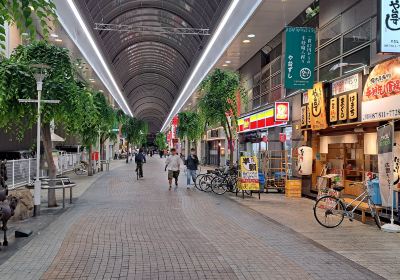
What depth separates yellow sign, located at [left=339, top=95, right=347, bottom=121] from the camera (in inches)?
496

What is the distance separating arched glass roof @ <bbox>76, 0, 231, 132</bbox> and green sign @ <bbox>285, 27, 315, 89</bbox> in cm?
552

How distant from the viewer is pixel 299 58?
46.9 feet

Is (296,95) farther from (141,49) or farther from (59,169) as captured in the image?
(141,49)

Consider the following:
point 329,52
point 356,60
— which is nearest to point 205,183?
point 329,52

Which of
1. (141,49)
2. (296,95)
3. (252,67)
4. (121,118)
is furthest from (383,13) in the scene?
(121,118)

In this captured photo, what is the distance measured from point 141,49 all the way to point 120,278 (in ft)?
120

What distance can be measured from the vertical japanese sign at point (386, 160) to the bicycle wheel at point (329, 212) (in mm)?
942

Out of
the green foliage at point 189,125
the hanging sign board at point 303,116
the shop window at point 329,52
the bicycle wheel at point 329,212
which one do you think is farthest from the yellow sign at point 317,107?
the green foliage at point 189,125

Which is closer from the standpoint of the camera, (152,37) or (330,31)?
(330,31)

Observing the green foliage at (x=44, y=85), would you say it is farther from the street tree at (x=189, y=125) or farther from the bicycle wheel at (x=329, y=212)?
the street tree at (x=189, y=125)

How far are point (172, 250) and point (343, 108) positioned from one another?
24.9 feet

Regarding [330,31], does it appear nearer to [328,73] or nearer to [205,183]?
[328,73]

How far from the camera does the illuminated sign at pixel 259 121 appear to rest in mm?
20328

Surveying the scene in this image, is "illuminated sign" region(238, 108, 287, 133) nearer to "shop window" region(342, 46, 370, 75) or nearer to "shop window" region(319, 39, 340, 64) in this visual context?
"shop window" region(319, 39, 340, 64)
